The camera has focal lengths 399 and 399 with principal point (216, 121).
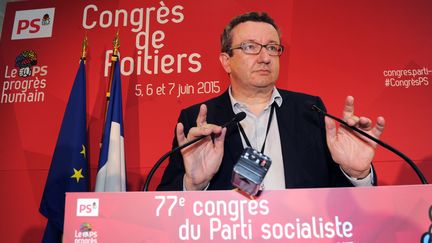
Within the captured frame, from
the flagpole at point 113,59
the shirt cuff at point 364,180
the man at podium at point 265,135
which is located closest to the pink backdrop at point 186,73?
the flagpole at point 113,59

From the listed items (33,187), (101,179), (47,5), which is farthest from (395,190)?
(47,5)

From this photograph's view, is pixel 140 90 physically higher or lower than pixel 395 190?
higher

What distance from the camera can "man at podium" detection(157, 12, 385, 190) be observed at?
4.42 feet

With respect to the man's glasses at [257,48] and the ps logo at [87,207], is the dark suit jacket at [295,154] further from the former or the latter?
the ps logo at [87,207]

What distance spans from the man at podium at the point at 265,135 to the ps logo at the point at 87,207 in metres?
0.41

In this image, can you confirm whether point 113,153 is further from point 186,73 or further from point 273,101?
point 273,101

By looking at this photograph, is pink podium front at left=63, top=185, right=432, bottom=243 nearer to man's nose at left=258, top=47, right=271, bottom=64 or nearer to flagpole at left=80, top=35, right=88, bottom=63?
man's nose at left=258, top=47, right=271, bottom=64

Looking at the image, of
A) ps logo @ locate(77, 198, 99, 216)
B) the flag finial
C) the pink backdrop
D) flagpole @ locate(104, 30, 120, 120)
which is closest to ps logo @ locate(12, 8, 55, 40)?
the pink backdrop

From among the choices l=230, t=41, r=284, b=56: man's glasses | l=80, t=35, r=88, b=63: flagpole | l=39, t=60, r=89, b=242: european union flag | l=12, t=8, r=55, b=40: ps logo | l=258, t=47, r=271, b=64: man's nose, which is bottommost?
l=39, t=60, r=89, b=242: european union flag

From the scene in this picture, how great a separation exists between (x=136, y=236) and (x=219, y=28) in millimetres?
2229

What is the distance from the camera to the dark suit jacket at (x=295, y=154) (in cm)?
181

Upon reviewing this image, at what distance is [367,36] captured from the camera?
2779mm

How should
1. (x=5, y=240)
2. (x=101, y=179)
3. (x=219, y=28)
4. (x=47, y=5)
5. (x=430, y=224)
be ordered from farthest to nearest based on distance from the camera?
(x=47, y=5), (x=219, y=28), (x=5, y=240), (x=101, y=179), (x=430, y=224)

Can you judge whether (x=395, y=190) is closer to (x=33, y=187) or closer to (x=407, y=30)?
(x=407, y=30)
